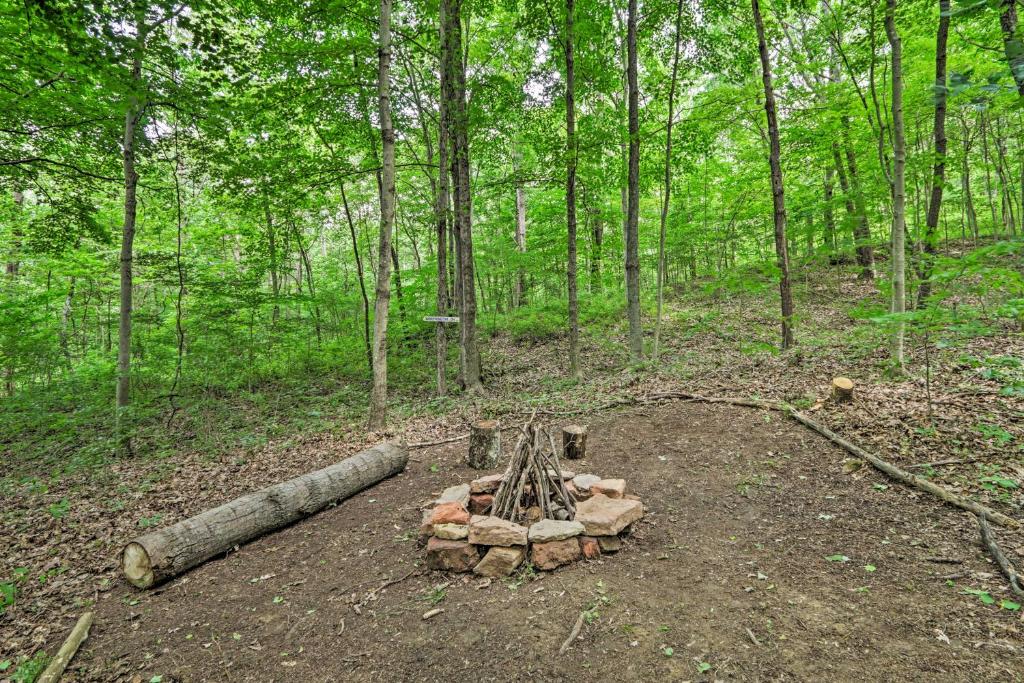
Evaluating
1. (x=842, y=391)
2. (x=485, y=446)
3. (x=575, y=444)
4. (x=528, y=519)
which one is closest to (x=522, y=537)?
(x=528, y=519)

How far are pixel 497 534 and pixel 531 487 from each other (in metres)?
0.87

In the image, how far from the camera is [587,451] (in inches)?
255

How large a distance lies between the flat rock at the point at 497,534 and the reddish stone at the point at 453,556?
92mm

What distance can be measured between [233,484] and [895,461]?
8.42 meters

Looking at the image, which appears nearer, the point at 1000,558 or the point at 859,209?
the point at 1000,558

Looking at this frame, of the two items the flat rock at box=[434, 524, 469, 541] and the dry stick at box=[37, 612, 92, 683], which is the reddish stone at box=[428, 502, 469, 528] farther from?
the dry stick at box=[37, 612, 92, 683]

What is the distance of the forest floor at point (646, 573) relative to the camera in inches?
112

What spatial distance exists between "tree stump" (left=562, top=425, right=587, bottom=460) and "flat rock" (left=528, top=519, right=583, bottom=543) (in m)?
2.22

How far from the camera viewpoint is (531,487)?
473 centimetres

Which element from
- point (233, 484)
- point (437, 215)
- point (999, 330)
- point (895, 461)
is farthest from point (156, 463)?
point (999, 330)

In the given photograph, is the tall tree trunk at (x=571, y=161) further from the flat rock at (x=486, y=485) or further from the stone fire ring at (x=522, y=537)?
the stone fire ring at (x=522, y=537)

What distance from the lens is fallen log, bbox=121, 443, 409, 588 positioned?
13.4 ft

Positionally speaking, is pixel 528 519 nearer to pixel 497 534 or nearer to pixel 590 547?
pixel 497 534

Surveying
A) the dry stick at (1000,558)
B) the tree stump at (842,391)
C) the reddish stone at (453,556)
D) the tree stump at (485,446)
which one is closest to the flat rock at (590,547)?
the reddish stone at (453,556)
